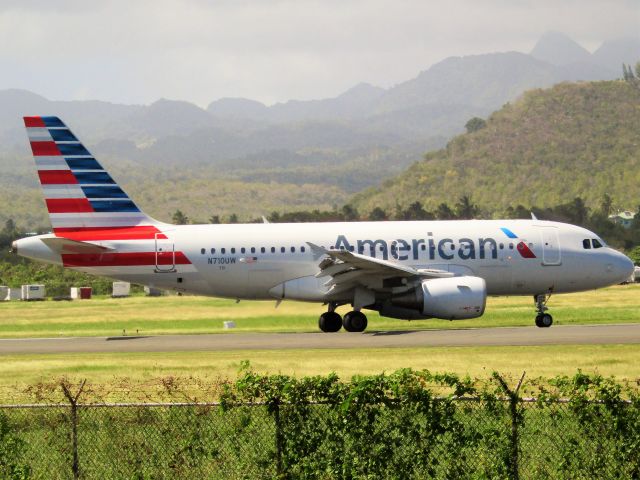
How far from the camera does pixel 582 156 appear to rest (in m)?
187

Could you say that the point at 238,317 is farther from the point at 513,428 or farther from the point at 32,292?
the point at 513,428

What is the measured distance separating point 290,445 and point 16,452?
3.82m

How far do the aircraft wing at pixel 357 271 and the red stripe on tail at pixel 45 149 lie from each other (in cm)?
1046

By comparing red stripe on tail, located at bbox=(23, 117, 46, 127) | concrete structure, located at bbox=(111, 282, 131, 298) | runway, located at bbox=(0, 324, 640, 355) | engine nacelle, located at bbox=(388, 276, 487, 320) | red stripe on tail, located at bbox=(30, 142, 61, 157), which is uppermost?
red stripe on tail, located at bbox=(23, 117, 46, 127)

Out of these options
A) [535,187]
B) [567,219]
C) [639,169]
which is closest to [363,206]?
[535,187]

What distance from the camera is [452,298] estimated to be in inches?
1414

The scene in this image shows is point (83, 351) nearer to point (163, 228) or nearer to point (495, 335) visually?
point (163, 228)

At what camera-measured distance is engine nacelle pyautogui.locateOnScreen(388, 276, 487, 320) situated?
35.9m

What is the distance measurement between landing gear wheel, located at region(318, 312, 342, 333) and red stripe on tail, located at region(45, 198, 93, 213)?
959cm

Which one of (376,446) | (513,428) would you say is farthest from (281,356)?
(513,428)

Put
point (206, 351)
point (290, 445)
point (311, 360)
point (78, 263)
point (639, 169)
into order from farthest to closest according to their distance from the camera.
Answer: point (639, 169) < point (78, 263) < point (206, 351) < point (311, 360) < point (290, 445)

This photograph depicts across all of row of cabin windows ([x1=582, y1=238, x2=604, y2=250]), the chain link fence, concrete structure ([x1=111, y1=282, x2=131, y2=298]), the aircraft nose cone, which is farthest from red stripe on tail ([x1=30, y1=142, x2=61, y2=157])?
concrete structure ([x1=111, y1=282, x2=131, y2=298])

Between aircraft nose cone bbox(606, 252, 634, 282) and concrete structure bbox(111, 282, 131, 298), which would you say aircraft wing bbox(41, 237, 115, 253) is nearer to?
aircraft nose cone bbox(606, 252, 634, 282)

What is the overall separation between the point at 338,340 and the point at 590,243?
38.7 feet
